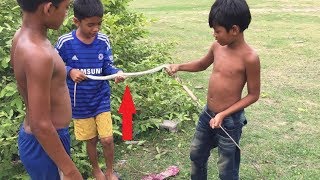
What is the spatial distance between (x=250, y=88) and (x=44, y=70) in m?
1.43

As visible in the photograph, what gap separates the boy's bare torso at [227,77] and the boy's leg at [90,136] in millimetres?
988

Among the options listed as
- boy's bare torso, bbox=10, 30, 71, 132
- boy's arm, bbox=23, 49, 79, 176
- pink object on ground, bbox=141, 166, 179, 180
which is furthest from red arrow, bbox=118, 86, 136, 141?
boy's arm, bbox=23, 49, 79, 176

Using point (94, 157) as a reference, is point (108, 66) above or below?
above

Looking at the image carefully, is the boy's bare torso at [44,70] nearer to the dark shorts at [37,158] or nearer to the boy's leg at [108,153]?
the dark shorts at [37,158]

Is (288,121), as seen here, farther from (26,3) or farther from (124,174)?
(26,3)

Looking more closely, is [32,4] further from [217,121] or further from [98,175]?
[98,175]

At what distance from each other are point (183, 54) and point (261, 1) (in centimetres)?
859

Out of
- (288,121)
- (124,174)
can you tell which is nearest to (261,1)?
(288,121)

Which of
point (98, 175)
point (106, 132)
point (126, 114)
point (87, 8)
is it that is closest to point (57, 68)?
point (87, 8)

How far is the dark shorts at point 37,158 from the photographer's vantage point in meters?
2.12

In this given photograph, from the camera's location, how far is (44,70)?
1.85 meters

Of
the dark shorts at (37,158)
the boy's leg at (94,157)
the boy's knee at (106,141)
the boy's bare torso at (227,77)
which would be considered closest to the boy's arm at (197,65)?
the boy's bare torso at (227,77)

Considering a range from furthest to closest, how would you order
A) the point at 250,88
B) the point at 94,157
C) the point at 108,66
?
the point at 94,157 → the point at 108,66 → the point at 250,88

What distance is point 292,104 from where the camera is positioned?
5.41m
